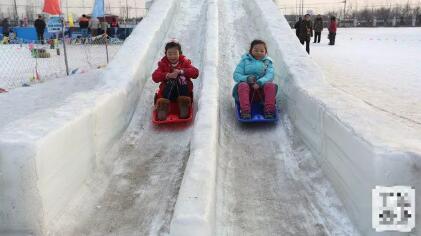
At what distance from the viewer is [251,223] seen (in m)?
3.40

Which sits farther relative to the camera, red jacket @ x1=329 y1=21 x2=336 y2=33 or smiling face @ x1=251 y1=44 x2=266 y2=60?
red jacket @ x1=329 y1=21 x2=336 y2=33

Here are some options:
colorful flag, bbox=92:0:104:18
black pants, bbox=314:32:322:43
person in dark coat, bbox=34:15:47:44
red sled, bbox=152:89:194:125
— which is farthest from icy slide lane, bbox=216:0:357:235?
person in dark coat, bbox=34:15:47:44

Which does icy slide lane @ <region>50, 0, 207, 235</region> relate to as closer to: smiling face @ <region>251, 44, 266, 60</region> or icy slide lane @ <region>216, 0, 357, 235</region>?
icy slide lane @ <region>216, 0, 357, 235</region>

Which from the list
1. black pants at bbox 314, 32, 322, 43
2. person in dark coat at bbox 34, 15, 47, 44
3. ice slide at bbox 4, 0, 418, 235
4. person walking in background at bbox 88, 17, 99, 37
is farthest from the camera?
person in dark coat at bbox 34, 15, 47, 44

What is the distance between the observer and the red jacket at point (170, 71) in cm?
593

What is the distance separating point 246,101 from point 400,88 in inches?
200

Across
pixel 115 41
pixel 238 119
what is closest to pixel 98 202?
pixel 238 119

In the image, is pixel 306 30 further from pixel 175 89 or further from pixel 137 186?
pixel 137 186

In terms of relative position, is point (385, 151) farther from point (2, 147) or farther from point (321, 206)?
point (2, 147)

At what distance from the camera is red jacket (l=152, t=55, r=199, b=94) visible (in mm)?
5929

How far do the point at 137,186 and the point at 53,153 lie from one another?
95 cm

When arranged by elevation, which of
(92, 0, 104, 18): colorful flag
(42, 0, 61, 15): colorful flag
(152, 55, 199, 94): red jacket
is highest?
(92, 0, 104, 18): colorful flag

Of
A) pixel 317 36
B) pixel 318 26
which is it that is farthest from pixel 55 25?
pixel 317 36

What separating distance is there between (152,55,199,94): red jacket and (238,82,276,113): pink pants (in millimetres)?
717
